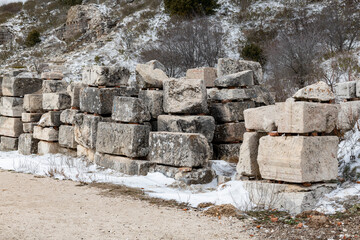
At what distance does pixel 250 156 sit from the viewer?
21.3 feet

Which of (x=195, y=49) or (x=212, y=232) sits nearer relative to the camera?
(x=212, y=232)

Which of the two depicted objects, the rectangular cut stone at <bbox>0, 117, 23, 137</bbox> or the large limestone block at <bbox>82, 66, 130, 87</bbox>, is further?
the rectangular cut stone at <bbox>0, 117, 23, 137</bbox>

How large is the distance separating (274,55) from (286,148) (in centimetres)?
1808

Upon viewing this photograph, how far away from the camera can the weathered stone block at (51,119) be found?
10984mm

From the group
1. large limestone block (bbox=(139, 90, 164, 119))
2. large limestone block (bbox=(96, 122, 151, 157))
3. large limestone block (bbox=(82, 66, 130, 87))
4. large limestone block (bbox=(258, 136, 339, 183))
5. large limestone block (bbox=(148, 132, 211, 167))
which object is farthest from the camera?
large limestone block (bbox=(82, 66, 130, 87))

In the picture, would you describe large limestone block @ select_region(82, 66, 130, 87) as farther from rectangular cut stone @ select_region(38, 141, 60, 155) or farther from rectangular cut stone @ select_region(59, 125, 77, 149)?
rectangular cut stone @ select_region(38, 141, 60, 155)

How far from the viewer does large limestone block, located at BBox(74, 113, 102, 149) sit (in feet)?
30.5

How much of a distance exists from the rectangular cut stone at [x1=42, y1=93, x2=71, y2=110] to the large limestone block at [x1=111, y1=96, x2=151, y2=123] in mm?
3036

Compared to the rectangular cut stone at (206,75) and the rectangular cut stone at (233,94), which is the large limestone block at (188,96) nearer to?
the rectangular cut stone at (233,94)

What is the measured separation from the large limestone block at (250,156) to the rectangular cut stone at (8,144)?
27.0 feet

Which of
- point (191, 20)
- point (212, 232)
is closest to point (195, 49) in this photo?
point (191, 20)

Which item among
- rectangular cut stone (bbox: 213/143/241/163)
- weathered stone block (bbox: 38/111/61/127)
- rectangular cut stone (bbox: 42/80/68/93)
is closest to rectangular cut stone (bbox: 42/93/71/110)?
weathered stone block (bbox: 38/111/61/127)

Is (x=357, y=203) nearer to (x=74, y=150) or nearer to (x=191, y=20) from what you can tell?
(x=74, y=150)

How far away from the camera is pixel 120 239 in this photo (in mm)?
4539
